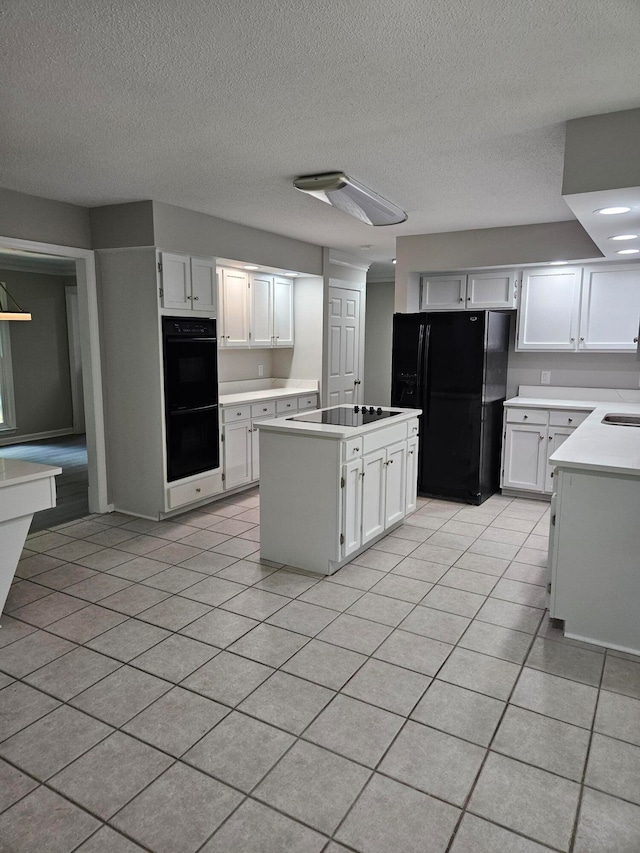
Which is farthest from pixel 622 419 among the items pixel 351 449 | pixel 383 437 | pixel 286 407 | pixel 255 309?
pixel 255 309

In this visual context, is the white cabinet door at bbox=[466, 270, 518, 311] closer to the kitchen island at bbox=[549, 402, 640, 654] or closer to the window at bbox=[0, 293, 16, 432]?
the kitchen island at bbox=[549, 402, 640, 654]

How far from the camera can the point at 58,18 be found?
69.9 inches

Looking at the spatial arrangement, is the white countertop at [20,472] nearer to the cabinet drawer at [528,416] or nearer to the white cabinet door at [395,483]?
the white cabinet door at [395,483]

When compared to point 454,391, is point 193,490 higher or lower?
lower

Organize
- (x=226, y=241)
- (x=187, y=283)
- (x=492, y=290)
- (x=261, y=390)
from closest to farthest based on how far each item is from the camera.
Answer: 1. (x=187, y=283)
2. (x=226, y=241)
3. (x=492, y=290)
4. (x=261, y=390)

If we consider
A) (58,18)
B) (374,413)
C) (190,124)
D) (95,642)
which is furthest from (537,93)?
(95,642)

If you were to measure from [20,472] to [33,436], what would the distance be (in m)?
5.42

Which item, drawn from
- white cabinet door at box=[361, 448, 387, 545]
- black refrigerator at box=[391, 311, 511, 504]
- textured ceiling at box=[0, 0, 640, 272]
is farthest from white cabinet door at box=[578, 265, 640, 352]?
white cabinet door at box=[361, 448, 387, 545]

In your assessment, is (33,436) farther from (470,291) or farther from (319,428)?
(470,291)

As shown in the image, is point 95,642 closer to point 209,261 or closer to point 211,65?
point 211,65

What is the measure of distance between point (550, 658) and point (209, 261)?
3.73 metres

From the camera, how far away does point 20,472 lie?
2.82 metres

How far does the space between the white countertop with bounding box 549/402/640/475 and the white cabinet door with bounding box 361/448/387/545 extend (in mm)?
1169

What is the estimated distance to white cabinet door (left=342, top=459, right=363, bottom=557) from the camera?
136 inches
